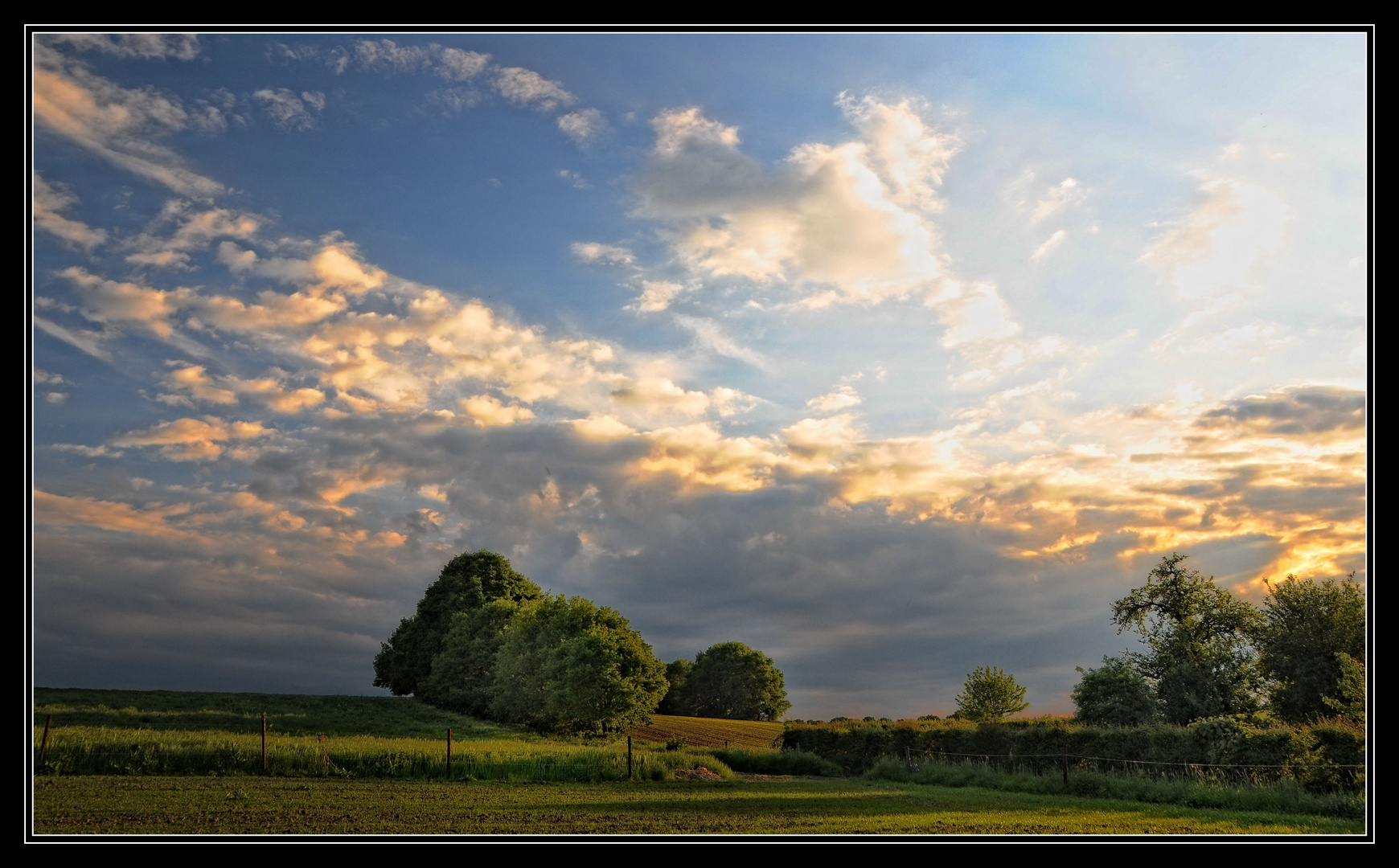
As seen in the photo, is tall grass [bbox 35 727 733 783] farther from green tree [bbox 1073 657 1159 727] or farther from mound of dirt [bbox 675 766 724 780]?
green tree [bbox 1073 657 1159 727]

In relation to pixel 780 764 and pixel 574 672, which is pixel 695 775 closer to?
pixel 780 764

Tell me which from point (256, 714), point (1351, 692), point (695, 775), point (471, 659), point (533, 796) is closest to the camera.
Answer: point (533, 796)

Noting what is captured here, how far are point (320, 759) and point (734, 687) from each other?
218 ft

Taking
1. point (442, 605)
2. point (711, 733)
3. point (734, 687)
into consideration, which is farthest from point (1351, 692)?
point (734, 687)

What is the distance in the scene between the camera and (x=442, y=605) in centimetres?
5947

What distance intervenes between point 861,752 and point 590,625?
57.2ft

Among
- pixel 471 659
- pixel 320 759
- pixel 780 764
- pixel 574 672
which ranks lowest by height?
pixel 780 764

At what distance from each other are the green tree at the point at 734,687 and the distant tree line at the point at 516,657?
98.9 feet

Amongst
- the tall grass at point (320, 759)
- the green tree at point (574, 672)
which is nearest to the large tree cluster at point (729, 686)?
the green tree at point (574, 672)

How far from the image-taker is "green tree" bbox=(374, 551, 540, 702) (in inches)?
2330
